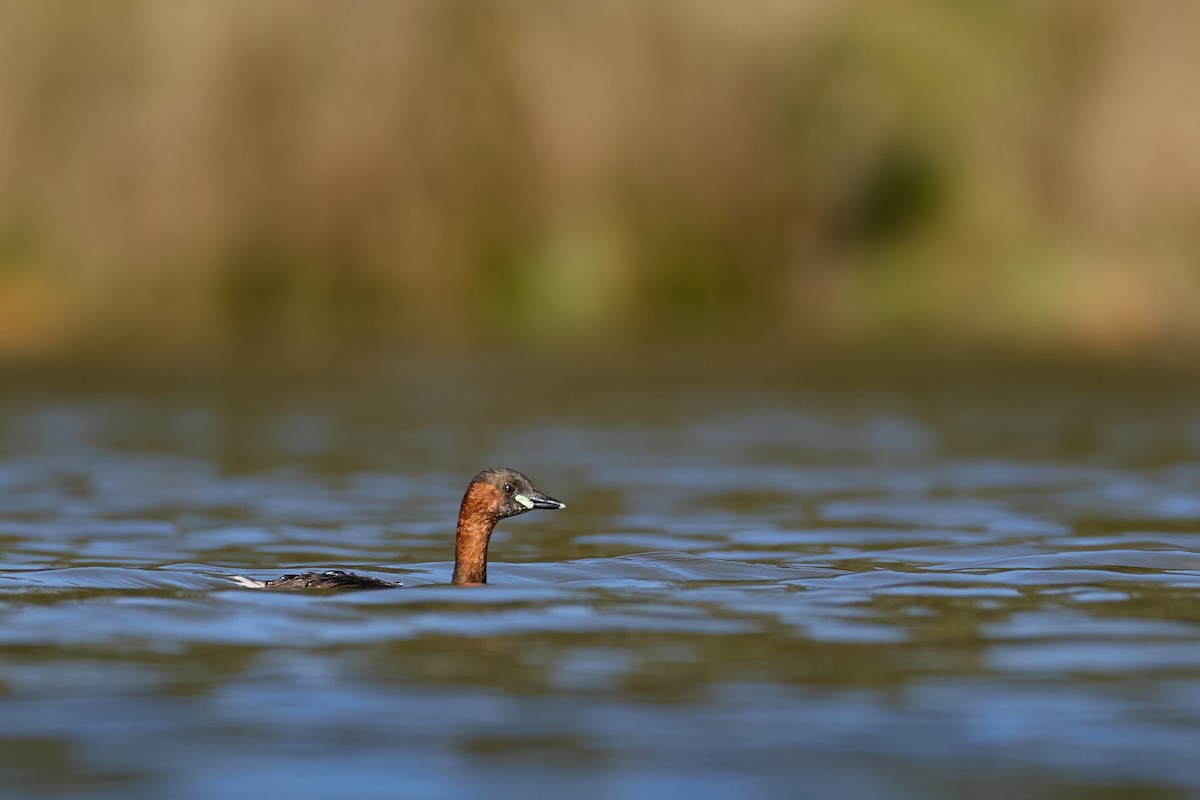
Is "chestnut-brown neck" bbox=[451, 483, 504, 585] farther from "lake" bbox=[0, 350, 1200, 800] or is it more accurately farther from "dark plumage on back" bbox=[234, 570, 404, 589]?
"dark plumage on back" bbox=[234, 570, 404, 589]

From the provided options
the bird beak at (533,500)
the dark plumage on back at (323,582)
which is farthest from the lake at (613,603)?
the bird beak at (533,500)

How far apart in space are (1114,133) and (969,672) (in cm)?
Result: 1451

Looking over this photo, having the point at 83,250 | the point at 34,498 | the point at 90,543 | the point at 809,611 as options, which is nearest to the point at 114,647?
the point at 809,611

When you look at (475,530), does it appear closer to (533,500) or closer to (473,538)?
(473,538)

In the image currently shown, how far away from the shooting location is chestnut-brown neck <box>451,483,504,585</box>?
32.3 feet

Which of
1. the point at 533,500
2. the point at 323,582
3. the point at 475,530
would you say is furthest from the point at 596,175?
the point at 323,582

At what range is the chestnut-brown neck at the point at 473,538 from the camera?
9.84 metres

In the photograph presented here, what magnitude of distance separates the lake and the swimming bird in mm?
152

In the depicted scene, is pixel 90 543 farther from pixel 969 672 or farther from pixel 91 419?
pixel 91 419

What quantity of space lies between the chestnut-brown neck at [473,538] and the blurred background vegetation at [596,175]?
1126 cm

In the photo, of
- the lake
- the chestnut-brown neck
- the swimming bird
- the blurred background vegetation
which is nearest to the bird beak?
the swimming bird

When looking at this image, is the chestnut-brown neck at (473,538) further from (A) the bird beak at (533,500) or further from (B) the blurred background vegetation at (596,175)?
(B) the blurred background vegetation at (596,175)

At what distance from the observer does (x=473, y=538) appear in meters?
9.89

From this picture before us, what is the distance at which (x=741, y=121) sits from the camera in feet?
72.2
